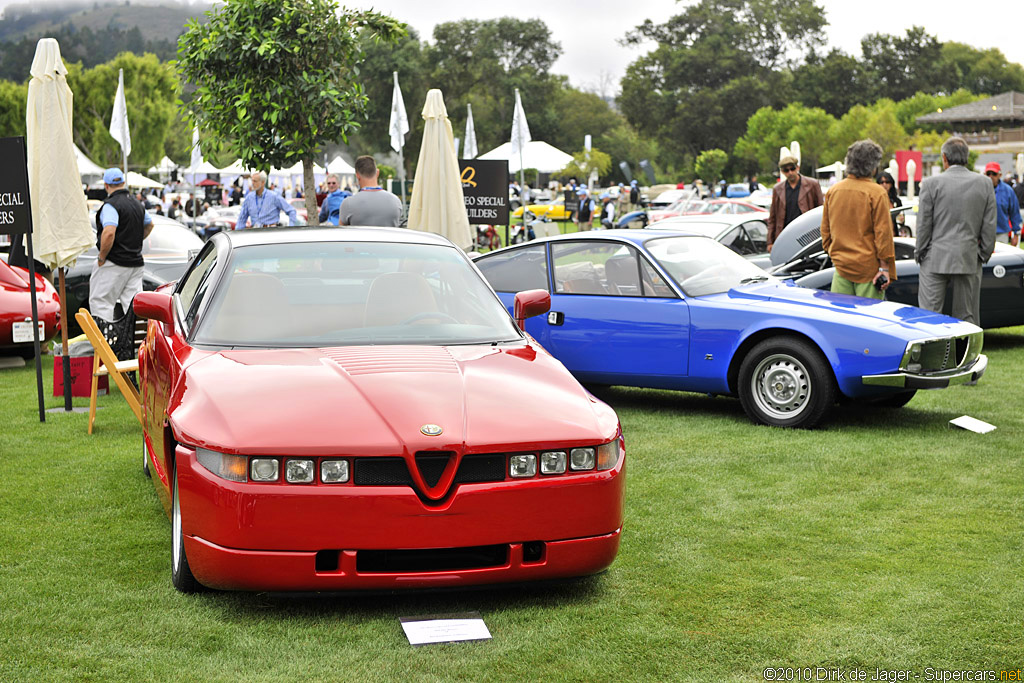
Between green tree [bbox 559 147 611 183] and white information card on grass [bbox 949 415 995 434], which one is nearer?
white information card on grass [bbox 949 415 995 434]

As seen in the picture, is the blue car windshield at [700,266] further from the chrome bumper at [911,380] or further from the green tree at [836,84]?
the green tree at [836,84]

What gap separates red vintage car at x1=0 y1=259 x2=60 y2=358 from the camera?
10875mm

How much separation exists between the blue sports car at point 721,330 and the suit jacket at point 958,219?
113 centimetres

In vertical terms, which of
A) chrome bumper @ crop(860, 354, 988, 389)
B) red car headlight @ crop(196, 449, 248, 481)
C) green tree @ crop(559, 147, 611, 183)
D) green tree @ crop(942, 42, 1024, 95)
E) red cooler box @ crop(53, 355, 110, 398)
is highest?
green tree @ crop(942, 42, 1024, 95)

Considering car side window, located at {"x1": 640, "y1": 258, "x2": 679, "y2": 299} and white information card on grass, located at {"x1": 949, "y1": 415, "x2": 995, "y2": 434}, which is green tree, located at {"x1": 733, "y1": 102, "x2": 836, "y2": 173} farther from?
white information card on grass, located at {"x1": 949, "y1": 415, "x2": 995, "y2": 434}

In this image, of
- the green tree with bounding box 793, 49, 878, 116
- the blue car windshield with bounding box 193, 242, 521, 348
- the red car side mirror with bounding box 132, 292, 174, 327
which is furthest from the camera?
the green tree with bounding box 793, 49, 878, 116

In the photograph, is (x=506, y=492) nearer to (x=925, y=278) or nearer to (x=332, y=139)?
(x=925, y=278)

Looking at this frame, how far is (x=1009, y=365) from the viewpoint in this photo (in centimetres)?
1038

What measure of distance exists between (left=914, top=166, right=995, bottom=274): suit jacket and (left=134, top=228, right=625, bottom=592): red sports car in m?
5.31

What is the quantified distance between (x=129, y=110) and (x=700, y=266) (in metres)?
67.5

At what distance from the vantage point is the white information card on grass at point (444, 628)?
12.8ft

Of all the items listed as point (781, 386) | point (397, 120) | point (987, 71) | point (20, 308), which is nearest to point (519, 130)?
point (397, 120)

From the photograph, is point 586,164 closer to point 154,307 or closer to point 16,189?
point 16,189

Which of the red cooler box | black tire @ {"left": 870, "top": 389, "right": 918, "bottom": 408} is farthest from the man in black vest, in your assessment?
black tire @ {"left": 870, "top": 389, "right": 918, "bottom": 408}
